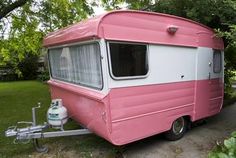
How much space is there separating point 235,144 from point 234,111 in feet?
17.3

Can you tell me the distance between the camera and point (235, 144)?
8.98 ft

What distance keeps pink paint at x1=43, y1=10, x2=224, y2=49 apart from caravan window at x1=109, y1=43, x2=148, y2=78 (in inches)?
5.0

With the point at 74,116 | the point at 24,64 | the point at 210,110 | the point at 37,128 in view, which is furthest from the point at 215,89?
the point at 24,64

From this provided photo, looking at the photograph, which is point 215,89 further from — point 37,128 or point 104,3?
point 104,3

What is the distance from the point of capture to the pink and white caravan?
3.83 metres

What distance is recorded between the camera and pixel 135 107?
412 centimetres

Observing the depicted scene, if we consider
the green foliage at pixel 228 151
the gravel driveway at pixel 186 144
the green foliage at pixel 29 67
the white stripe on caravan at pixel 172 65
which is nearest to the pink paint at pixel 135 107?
the white stripe on caravan at pixel 172 65

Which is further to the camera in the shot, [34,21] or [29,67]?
[29,67]

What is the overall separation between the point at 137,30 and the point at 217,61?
289 centimetres

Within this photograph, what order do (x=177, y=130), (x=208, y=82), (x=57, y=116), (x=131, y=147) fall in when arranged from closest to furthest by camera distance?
1. (x=57, y=116)
2. (x=131, y=147)
3. (x=177, y=130)
4. (x=208, y=82)

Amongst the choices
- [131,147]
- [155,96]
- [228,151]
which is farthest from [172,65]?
[228,151]

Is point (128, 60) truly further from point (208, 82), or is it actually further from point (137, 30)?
point (208, 82)

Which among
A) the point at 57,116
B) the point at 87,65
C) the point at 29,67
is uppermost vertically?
the point at 87,65

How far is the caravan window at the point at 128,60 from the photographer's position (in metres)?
3.85
